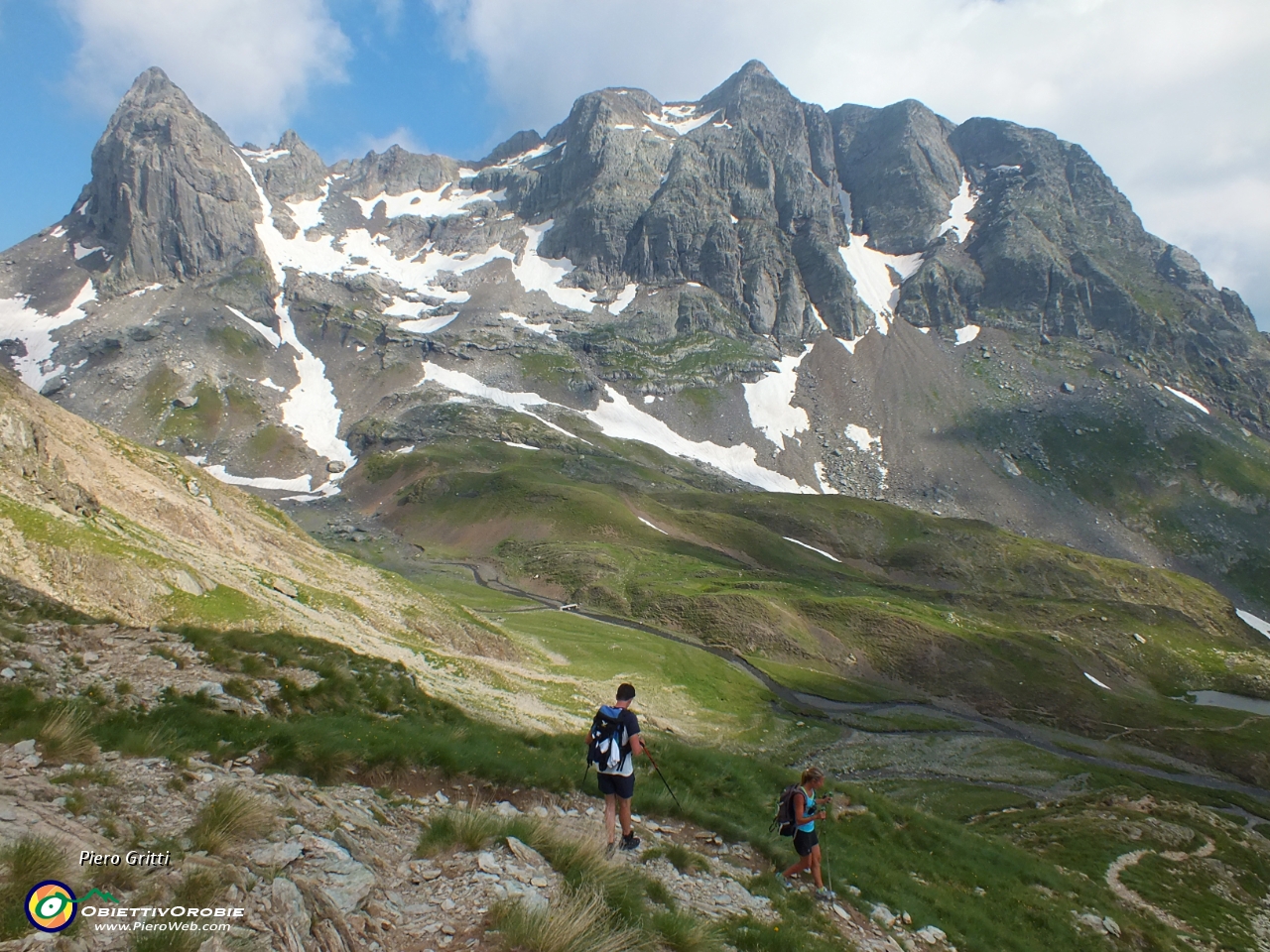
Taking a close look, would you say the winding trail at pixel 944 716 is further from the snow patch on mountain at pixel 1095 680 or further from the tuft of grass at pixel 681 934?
the tuft of grass at pixel 681 934

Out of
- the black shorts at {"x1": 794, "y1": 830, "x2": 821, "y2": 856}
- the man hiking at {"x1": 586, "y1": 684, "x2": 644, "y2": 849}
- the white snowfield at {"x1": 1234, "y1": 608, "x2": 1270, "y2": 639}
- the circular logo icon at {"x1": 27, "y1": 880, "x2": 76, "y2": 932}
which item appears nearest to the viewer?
the circular logo icon at {"x1": 27, "y1": 880, "x2": 76, "y2": 932}

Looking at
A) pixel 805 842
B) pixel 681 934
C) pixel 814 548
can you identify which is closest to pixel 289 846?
pixel 681 934

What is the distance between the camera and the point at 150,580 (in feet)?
69.8

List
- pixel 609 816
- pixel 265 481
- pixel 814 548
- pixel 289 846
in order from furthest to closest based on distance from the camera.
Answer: pixel 265 481 < pixel 814 548 < pixel 609 816 < pixel 289 846

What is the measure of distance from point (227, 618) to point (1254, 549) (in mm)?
258596

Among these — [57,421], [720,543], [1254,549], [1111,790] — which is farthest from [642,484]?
[1254,549]

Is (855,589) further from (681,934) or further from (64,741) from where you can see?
(64,741)

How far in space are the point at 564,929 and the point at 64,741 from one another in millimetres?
7967

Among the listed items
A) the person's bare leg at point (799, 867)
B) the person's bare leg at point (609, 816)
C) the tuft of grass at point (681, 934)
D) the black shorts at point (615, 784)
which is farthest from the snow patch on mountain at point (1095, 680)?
the tuft of grass at point (681, 934)

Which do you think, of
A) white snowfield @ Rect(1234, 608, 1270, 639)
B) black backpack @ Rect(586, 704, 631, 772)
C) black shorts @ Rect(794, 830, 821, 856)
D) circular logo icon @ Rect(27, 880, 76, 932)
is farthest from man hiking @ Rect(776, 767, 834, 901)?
white snowfield @ Rect(1234, 608, 1270, 639)

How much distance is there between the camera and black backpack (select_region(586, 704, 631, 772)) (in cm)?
1261

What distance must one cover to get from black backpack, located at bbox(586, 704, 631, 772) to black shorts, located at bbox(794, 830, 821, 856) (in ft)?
17.5

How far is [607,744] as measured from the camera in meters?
12.7

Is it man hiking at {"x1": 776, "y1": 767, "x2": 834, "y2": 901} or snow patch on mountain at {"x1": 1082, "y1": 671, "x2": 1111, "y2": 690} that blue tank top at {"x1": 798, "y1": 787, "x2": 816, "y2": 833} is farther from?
snow patch on mountain at {"x1": 1082, "y1": 671, "x2": 1111, "y2": 690}
